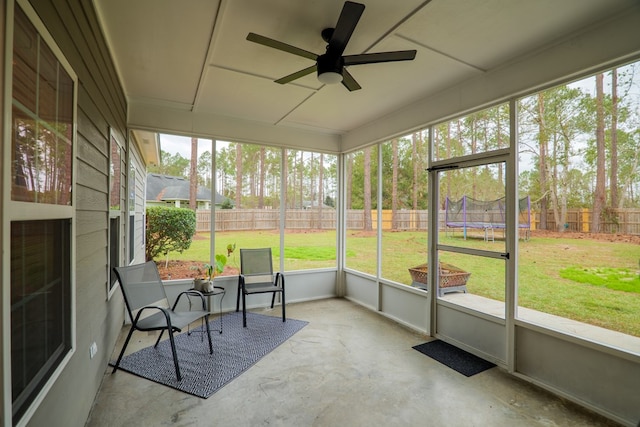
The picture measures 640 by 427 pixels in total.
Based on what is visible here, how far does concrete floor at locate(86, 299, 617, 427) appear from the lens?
82.7 inches

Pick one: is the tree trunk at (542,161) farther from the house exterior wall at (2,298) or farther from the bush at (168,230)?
the bush at (168,230)

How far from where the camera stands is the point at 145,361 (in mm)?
2869

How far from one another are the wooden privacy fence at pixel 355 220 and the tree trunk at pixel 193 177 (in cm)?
18

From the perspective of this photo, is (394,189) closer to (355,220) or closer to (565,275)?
(355,220)

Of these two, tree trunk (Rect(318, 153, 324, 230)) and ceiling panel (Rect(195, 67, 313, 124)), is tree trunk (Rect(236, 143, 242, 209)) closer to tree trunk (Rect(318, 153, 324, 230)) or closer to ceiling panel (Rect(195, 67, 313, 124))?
ceiling panel (Rect(195, 67, 313, 124))

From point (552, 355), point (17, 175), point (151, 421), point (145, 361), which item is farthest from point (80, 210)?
point (552, 355)

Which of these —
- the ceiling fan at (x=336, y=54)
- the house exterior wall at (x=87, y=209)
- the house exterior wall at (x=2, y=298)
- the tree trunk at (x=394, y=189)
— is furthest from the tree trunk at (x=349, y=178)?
the house exterior wall at (x=2, y=298)

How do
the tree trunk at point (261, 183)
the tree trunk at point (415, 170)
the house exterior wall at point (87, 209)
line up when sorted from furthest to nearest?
Result: the tree trunk at point (261, 183) < the tree trunk at point (415, 170) < the house exterior wall at point (87, 209)

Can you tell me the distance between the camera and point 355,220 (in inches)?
203

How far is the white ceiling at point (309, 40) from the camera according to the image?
205cm

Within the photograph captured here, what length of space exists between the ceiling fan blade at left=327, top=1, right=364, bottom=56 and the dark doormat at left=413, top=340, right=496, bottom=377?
2.90m

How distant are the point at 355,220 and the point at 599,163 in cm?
323

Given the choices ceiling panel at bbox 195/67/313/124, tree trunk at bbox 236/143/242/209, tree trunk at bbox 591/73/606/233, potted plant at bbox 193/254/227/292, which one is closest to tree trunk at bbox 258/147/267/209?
tree trunk at bbox 236/143/242/209

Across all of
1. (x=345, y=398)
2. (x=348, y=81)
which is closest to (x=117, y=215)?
(x=348, y=81)
